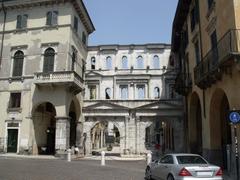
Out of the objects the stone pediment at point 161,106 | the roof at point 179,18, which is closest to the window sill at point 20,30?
the stone pediment at point 161,106

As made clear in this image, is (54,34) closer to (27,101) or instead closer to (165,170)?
(27,101)

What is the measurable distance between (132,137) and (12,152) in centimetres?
1322

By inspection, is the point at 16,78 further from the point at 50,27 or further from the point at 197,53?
the point at 197,53

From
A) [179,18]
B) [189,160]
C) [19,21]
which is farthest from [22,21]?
[189,160]

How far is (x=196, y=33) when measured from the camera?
71.8 ft

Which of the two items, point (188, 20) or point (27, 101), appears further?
point (27, 101)

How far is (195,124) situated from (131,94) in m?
12.9

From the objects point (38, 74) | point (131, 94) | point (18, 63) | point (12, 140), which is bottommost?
point (12, 140)

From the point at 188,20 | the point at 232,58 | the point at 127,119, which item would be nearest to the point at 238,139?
the point at 232,58

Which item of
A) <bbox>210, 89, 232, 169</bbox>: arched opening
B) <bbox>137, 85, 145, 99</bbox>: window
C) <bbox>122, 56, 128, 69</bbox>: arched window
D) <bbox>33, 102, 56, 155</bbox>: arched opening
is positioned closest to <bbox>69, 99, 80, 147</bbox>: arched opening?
<bbox>33, 102, 56, 155</bbox>: arched opening

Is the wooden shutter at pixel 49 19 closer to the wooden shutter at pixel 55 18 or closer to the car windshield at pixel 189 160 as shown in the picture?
the wooden shutter at pixel 55 18

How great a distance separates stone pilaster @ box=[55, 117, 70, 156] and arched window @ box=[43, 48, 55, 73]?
547 cm

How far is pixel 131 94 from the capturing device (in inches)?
1441

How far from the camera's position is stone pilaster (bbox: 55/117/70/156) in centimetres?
2845
